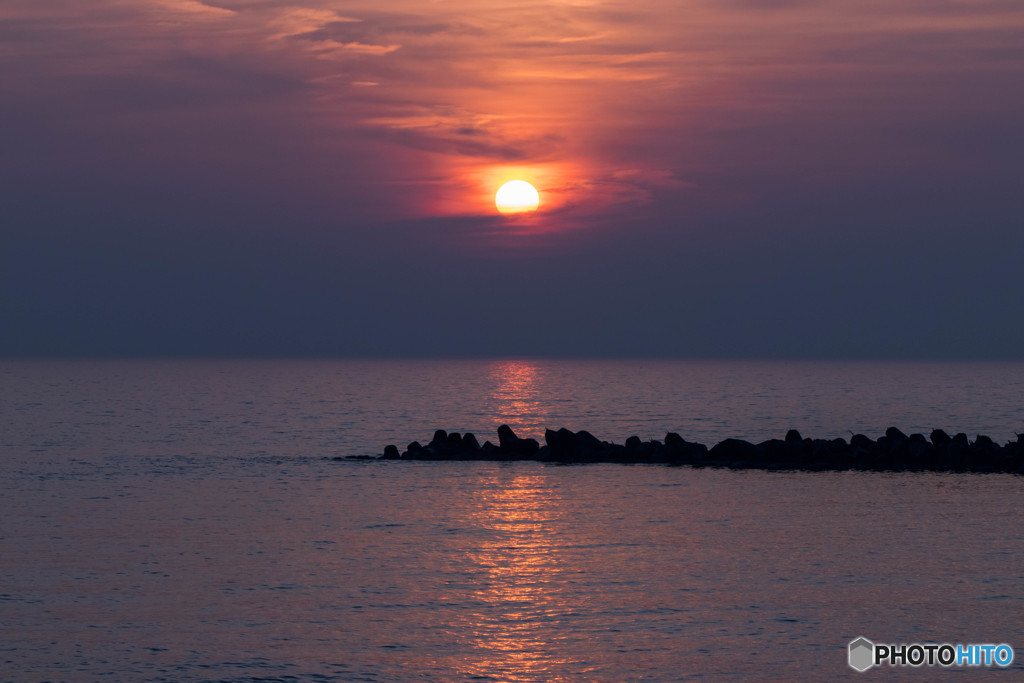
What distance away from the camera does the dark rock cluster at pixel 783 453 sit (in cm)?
5388

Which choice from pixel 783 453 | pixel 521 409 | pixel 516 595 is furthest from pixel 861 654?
pixel 521 409

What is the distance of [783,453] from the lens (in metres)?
56.4

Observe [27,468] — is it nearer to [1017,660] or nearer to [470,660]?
[470,660]

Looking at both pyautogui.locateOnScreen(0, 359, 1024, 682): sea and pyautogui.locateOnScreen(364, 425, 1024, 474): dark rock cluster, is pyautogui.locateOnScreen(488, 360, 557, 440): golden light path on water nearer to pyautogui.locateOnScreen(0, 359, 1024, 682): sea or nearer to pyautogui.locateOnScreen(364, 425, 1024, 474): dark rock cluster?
pyautogui.locateOnScreen(364, 425, 1024, 474): dark rock cluster

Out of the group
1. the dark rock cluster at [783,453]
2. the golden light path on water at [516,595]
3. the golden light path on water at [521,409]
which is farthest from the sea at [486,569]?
the golden light path on water at [521,409]

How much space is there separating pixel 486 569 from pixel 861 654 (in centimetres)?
1102

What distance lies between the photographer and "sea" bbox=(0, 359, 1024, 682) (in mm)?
20375

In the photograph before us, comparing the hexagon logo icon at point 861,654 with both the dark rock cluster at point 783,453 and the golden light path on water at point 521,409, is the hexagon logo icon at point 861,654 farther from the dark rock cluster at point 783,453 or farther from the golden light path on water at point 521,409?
the golden light path on water at point 521,409

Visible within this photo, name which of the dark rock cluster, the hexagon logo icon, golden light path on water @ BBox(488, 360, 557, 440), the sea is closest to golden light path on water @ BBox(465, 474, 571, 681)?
the sea

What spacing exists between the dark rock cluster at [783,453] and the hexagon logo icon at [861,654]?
112 ft

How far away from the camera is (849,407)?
115 meters

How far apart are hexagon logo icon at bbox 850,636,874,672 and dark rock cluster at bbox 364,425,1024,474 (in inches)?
1349

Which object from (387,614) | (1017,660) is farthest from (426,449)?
(1017,660)

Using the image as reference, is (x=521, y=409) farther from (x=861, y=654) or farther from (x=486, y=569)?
(x=861, y=654)
